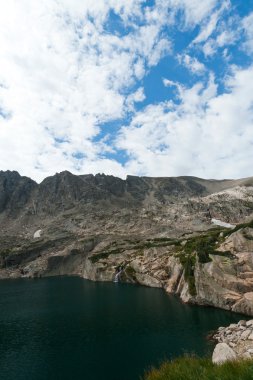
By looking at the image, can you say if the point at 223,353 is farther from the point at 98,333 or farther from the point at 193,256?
the point at 193,256

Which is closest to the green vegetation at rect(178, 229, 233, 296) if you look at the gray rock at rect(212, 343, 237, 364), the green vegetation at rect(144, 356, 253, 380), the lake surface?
the lake surface

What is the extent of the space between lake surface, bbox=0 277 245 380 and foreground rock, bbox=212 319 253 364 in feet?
11.0

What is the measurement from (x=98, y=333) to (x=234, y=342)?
2628cm

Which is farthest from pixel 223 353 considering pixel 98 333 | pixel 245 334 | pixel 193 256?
pixel 193 256

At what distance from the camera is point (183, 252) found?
123 metres

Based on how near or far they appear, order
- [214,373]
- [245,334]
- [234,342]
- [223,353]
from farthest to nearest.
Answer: [245,334]
[234,342]
[223,353]
[214,373]

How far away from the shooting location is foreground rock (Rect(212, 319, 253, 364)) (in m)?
39.4

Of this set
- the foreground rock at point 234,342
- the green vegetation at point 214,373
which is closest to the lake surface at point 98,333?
the foreground rock at point 234,342

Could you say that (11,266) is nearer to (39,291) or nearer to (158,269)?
(39,291)

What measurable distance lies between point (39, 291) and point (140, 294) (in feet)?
135

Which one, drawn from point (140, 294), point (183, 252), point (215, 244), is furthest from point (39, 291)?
point (215, 244)

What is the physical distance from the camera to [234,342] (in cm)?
5062

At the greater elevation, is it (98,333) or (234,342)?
(98,333)

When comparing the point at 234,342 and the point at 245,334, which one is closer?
the point at 234,342
